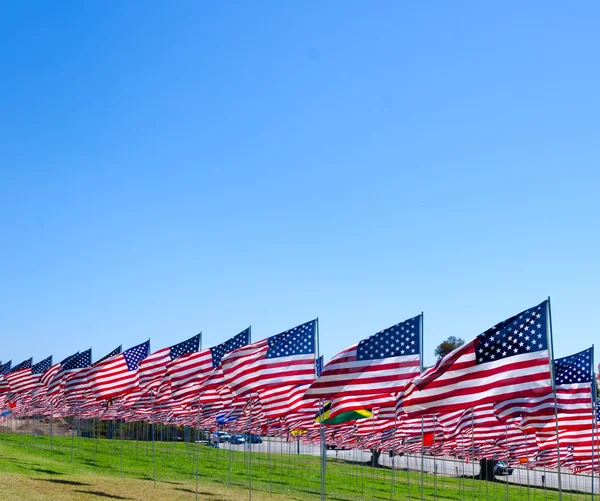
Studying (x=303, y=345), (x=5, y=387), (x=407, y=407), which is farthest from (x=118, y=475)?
(x=5, y=387)

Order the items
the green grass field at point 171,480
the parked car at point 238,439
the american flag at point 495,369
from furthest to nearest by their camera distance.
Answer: the parked car at point 238,439, the green grass field at point 171,480, the american flag at point 495,369

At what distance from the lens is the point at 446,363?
19203 mm

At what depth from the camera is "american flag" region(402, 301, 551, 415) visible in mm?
18297

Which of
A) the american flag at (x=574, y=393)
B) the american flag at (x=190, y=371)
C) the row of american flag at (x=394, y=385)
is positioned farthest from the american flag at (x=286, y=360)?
the american flag at (x=574, y=393)

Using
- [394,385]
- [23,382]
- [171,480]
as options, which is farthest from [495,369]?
[23,382]

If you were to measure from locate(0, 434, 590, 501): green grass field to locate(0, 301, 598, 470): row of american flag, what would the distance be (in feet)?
9.66

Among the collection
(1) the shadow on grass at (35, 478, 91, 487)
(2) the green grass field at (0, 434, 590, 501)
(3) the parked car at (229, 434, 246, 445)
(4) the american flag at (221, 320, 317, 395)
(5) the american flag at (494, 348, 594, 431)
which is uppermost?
(4) the american flag at (221, 320, 317, 395)

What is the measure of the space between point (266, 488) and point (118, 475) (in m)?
7.30

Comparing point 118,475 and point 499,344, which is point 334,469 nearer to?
point 118,475

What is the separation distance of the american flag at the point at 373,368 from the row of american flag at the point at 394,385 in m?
0.03

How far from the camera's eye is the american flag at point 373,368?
22.5 m

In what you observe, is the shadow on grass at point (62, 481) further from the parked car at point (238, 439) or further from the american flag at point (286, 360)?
the parked car at point (238, 439)

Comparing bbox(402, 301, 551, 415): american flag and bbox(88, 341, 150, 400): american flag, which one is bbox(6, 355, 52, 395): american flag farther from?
bbox(402, 301, 551, 415): american flag

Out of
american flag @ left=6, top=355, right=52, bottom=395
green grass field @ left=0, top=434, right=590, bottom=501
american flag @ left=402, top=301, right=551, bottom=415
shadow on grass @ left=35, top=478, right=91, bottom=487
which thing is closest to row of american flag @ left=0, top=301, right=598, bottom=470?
american flag @ left=402, top=301, right=551, bottom=415
